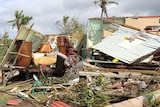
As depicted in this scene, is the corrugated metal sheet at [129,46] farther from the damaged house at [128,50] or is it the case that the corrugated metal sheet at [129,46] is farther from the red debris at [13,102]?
the red debris at [13,102]

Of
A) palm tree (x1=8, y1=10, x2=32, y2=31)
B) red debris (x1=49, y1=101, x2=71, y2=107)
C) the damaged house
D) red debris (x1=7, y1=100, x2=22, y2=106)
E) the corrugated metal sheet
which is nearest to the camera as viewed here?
red debris (x1=49, y1=101, x2=71, y2=107)

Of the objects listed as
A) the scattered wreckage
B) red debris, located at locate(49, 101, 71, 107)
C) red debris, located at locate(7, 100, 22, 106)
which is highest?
the scattered wreckage

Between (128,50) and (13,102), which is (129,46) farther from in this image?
(13,102)

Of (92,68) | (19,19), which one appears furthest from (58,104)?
(19,19)

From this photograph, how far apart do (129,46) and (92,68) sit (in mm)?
2821

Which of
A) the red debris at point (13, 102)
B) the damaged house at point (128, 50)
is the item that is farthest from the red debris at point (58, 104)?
the damaged house at point (128, 50)

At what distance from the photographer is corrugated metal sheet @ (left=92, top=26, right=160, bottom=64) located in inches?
471

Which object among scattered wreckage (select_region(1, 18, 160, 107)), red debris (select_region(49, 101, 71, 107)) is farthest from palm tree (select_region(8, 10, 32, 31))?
red debris (select_region(49, 101, 71, 107))

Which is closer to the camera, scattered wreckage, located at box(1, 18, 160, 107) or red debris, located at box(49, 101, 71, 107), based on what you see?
red debris, located at box(49, 101, 71, 107)

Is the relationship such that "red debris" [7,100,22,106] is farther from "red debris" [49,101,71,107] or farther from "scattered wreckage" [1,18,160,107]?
"red debris" [49,101,71,107]

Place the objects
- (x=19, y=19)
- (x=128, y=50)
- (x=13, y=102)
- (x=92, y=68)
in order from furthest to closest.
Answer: (x=19, y=19), (x=128, y=50), (x=92, y=68), (x=13, y=102)

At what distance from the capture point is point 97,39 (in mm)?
16969

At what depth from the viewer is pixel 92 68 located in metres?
10.7

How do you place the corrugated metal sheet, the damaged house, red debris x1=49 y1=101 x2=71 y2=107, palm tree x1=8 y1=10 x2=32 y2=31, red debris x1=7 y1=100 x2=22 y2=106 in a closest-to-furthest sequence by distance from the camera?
red debris x1=49 y1=101 x2=71 y2=107 < red debris x1=7 y1=100 x2=22 y2=106 < the damaged house < the corrugated metal sheet < palm tree x1=8 y1=10 x2=32 y2=31
